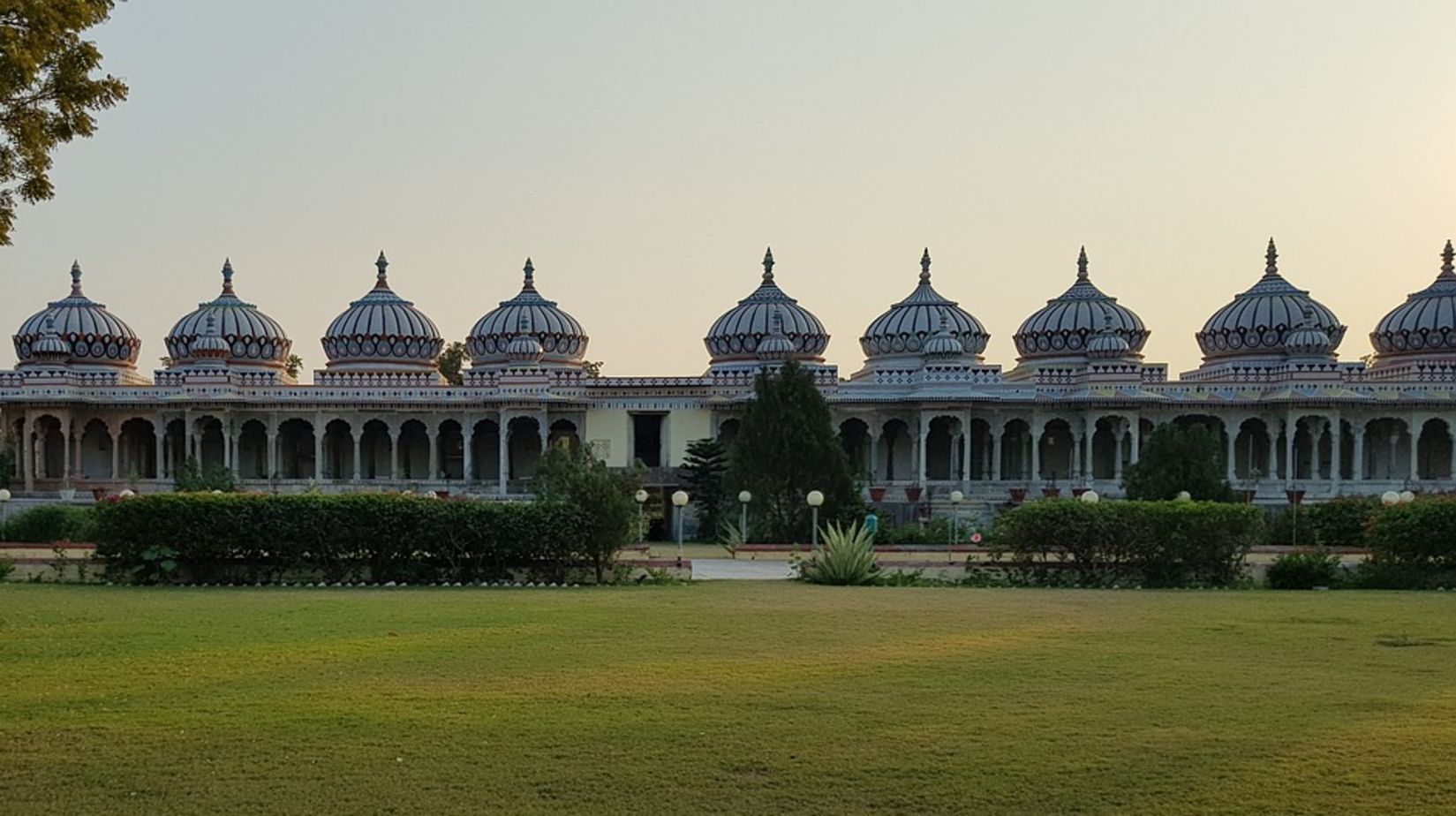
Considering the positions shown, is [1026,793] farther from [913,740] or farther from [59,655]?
[59,655]

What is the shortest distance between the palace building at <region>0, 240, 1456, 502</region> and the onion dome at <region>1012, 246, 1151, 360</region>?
8 centimetres

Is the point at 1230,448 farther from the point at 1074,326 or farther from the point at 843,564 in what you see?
the point at 843,564

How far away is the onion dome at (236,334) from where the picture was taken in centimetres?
4322

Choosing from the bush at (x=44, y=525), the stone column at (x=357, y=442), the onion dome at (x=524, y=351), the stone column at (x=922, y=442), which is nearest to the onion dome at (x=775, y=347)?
the stone column at (x=922, y=442)

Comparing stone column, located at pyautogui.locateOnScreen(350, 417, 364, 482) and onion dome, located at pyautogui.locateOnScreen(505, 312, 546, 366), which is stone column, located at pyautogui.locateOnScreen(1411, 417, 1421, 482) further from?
stone column, located at pyautogui.locateOnScreen(350, 417, 364, 482)

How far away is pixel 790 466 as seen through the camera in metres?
24.1

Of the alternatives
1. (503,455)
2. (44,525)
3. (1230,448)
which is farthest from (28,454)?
(1230,448)

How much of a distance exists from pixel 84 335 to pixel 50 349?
1559mm

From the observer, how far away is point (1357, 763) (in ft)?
19.3

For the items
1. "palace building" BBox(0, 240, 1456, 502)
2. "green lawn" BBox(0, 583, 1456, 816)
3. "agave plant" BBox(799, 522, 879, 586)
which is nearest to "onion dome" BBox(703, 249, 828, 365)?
"palace building" BBox(0, 240, 1456, 502)

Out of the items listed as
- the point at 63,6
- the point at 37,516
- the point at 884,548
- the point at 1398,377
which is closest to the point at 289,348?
the point at 37,516

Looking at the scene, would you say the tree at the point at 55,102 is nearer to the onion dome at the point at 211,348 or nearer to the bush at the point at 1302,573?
the bush at the point at 1302,573

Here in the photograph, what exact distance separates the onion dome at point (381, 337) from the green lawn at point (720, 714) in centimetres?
3256

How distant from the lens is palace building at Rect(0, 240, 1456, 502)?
37.4 meters
